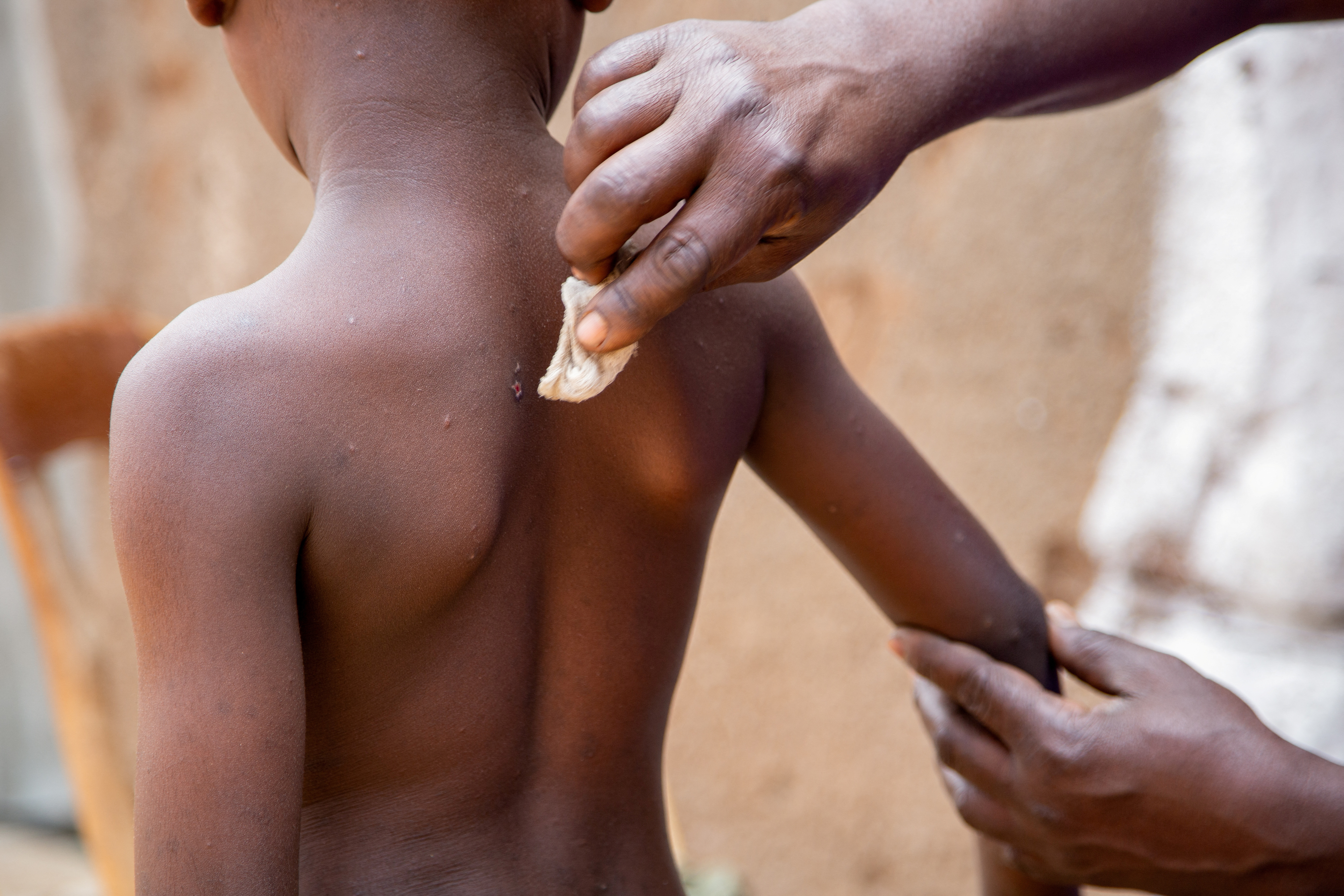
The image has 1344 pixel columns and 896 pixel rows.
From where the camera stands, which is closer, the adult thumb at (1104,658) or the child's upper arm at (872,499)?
the child's upper arm at (872,499)

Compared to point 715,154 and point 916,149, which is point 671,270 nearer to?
point 715,154

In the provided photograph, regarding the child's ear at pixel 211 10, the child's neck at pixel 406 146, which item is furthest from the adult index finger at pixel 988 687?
the child's ear at pixel 211 10

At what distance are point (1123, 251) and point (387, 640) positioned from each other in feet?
4.00

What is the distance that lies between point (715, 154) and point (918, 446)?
3.84ft

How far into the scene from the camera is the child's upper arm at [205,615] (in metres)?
0.49

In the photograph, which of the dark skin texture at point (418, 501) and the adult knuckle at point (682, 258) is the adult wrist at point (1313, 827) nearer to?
the dark skin texture at point (418, 501)

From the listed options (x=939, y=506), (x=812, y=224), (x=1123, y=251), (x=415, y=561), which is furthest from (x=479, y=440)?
(x=1123, y=251)

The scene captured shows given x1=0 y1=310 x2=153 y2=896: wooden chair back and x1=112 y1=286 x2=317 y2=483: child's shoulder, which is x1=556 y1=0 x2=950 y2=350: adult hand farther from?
x1=0 y1=310 x2=153 y2=896: wooden chair back

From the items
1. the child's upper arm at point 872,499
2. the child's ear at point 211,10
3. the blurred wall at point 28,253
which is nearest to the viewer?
the child's ear at point 211,10

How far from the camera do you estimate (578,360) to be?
51cm

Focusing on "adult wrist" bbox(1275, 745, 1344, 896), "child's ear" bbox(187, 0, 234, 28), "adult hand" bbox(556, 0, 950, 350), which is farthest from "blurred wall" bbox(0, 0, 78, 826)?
"adult wrist" bbox(1275, 745, 1344, 896)

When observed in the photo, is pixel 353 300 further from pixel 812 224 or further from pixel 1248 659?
pixel 1248 659

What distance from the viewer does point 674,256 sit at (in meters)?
0.50

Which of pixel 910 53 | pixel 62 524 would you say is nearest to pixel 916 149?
pixel 910 53
